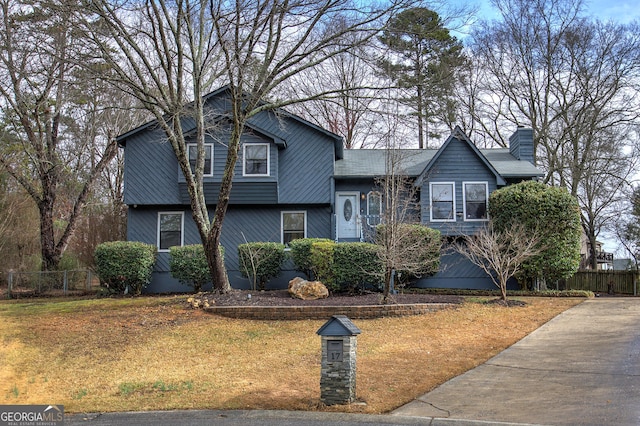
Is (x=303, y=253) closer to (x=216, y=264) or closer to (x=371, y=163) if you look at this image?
(x=216, y=264)

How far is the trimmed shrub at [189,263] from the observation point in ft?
60.5

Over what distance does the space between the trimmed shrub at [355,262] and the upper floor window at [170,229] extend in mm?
7579

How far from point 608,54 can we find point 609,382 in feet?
75.7

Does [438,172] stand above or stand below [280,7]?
below

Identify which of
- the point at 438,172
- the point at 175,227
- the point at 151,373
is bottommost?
the point at 151,373

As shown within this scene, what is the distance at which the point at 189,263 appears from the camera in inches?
726

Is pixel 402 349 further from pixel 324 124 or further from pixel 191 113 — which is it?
pixel 324 124

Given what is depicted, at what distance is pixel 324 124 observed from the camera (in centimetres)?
3391

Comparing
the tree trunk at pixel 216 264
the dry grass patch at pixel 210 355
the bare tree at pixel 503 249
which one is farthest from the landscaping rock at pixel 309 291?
the bare tree at pixel 503 249

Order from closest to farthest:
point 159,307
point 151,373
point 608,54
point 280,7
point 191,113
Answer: point 151,373
point 280,7
point 159,307
point 191,113
point 608,54

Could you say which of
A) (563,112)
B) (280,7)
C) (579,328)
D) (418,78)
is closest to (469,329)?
(579,328)

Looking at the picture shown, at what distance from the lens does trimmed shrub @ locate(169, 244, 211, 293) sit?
60.5 feet

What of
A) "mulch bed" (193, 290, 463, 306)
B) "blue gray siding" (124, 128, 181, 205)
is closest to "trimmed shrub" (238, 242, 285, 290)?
"mulch bed" (193, 290, 463, 306)

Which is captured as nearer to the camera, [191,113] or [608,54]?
[191,113]
